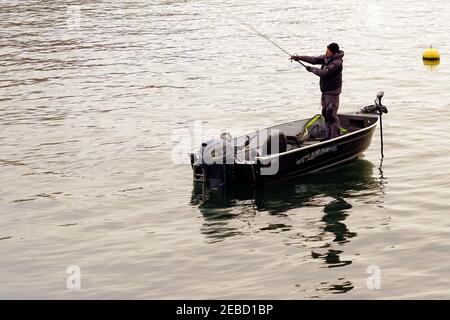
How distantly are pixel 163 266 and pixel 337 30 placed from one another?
34.6 meters

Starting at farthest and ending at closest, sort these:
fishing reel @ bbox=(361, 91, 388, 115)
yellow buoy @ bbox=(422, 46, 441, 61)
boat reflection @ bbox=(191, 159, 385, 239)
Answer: yellow buoy @ bbox=(422, 46, 441, 61), fishing reel @ bbox=(361, 91, 388, 115), boat reflection @ bbox=(191, 159, 385, 239)

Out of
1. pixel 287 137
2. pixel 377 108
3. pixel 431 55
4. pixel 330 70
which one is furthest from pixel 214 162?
pixel 431 55

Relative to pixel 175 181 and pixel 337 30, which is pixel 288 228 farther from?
pixel 337 30

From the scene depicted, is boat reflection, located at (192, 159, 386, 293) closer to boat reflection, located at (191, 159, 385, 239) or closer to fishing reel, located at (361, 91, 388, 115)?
boat reflection, located at (191, 159, 385, 239)

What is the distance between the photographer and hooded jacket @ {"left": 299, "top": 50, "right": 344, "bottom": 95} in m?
20.5

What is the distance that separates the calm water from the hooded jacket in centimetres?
222

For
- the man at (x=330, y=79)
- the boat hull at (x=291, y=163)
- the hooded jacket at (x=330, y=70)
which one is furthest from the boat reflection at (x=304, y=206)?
the hooded jacket at (x=330, y=70)

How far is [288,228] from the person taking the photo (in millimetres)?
17844

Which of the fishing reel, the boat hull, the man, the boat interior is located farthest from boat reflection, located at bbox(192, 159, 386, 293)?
the fishing reel

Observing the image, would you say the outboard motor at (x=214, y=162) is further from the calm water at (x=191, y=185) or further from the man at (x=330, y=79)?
the man at (x=330, y=79)

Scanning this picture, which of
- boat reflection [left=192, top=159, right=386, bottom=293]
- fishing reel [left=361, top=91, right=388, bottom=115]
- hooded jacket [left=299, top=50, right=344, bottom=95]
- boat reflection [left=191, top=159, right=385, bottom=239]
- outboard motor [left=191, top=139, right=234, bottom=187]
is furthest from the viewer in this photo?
fishing reel [left=361, top=91, right=388, bottom=115]
